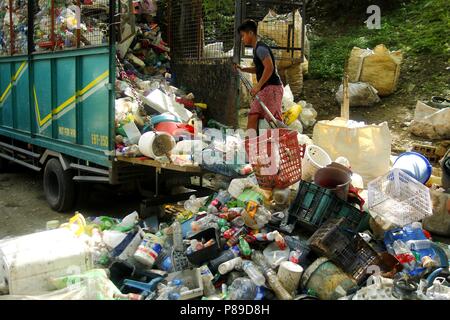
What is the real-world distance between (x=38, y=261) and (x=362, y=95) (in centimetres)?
672

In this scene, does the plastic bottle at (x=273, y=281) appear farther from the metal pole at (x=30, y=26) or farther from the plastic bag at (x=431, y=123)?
the metal pole at (x=30, y=26)

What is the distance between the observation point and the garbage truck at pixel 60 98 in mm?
4801

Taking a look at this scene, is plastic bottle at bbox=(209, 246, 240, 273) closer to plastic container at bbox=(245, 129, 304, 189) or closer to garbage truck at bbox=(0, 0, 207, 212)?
plastic container at bbox=(245, 129, 304, 189)

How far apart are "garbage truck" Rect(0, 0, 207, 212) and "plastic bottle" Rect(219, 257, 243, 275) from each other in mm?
1817

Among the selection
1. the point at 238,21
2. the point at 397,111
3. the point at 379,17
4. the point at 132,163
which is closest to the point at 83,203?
the point at 132,163

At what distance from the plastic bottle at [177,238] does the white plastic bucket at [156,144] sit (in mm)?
761

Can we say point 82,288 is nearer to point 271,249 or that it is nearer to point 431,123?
point 271,249

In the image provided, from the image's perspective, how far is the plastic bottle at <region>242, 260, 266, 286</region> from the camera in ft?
10.8

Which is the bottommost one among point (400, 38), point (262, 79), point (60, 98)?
point (60, 98)

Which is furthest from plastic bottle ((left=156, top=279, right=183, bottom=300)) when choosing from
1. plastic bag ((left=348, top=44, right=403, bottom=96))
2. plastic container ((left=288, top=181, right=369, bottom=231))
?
plastic bag ((left=348, top=44, right=403, bottom=96))

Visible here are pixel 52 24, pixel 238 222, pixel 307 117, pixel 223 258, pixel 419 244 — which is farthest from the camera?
pixel 307 117

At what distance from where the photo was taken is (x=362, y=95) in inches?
334

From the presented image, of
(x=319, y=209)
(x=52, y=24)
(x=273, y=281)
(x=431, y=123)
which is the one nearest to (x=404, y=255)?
(x=319, y=209)

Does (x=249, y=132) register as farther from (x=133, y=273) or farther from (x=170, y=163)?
(x=133, y=273)
